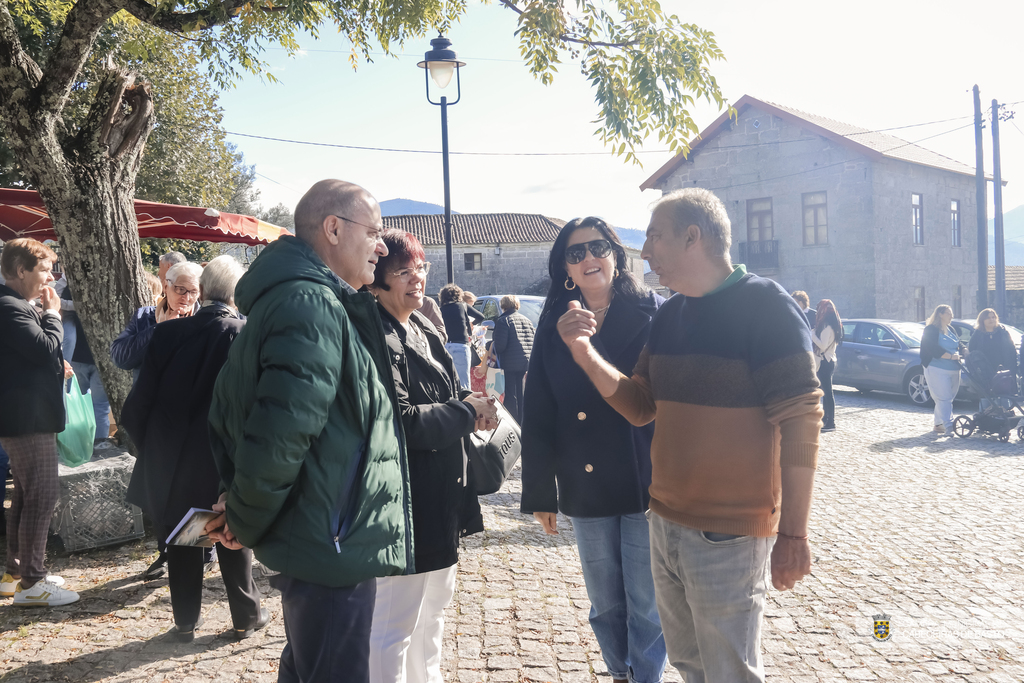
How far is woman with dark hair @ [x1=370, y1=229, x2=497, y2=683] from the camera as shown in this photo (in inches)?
103

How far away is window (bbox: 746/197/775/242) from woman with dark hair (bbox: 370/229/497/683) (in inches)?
1072

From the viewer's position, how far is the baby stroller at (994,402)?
957cm

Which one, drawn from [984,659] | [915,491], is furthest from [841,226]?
[984,659]

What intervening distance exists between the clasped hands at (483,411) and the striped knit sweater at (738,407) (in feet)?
2.35

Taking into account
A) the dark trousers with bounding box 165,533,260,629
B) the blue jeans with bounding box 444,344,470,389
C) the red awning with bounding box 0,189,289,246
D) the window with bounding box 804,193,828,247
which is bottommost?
the dark trousers with bounding box 165,533,260,629

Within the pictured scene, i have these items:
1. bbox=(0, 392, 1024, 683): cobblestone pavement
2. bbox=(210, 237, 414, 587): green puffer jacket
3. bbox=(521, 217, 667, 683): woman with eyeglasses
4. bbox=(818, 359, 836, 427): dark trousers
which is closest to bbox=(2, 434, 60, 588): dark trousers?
bbox=(0, 392, 1024, 683): cobblestone pavement

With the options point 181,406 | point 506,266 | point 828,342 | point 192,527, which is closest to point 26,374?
point 181,406

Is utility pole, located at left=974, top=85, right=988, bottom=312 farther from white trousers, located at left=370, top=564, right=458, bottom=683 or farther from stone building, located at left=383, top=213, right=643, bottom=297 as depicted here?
stone building, located at left=383, top=213, right=643, bottom=297

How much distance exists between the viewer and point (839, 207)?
26.0 metres

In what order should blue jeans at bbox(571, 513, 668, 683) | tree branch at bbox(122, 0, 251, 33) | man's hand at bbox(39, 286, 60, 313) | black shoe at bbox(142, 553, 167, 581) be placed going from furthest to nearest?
1. tree branch at bbox(122, 0, 251, 33)
2. black shoe at bbox(142, 553, 167, 581)
3. man's hand at bbox(39, 286, 60, 313)
4. blue jeans at bbox(571, 513, 668, 683)

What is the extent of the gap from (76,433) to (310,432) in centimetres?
385

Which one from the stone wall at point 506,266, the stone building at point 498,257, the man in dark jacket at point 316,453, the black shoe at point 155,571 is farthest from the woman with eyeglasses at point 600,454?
the stone wall at point 506,266

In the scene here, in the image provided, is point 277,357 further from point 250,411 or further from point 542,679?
point 542,679

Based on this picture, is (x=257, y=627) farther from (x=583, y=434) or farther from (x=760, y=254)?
(x=760, y=254)
